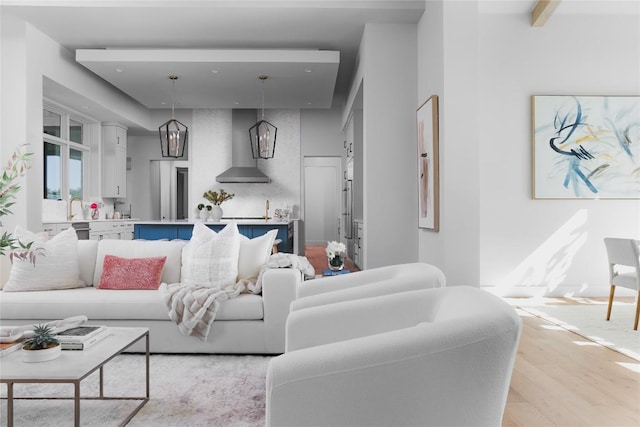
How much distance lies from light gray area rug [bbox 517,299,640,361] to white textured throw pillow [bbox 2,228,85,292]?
4072mm

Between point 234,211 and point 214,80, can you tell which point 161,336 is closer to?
point 214,80

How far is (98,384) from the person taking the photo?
260 cm

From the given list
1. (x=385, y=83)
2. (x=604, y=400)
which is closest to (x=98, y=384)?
(x=604, y=400)

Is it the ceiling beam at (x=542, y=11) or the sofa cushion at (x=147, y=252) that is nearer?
the sofa cushion at (x=147, y=252)

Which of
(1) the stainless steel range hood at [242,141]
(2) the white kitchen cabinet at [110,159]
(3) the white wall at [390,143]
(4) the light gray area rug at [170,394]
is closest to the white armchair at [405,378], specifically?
(4) the light gray area rug at [170,394]

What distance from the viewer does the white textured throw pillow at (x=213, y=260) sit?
335 centimetres

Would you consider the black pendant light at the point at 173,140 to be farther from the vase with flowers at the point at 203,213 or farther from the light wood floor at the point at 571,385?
the light wood floor at the point at 571,385

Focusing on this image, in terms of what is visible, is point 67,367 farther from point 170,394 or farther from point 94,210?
point 94,210

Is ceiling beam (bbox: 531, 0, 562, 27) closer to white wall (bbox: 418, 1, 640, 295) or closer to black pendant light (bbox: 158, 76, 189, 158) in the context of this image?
white wall (bbox: 418, 1, 640, 295)

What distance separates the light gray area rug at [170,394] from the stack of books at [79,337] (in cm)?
37

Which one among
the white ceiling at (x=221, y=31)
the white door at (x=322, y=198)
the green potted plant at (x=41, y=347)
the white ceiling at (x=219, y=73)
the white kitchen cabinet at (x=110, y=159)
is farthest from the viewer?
the white door at (x=322, y=198)

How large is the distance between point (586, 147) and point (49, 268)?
548 centimetres

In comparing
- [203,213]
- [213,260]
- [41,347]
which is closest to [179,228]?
[203,213]

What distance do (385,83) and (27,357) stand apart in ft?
13.5
